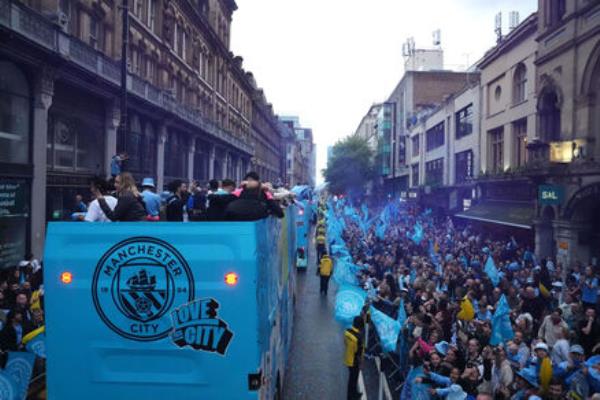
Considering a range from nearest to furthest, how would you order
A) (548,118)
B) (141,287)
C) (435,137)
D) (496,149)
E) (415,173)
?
(141,287) → (548,118) → (496,149) → (435,137) → (415,173)

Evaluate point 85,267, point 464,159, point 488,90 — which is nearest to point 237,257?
point 85,267

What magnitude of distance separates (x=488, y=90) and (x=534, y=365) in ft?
94.8

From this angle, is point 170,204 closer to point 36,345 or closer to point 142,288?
point 142,288

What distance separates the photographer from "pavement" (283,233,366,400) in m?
9.88

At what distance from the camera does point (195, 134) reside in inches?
1463

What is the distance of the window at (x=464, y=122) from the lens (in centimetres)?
3737

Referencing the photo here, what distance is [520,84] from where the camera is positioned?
1131 inches

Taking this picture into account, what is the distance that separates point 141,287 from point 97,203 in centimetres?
163

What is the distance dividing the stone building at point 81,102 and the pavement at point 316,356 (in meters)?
6.90

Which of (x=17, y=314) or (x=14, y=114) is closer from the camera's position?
(x=17, y=314)

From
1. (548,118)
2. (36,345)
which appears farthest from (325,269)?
(548,118)

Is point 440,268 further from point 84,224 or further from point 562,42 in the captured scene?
point 84,224

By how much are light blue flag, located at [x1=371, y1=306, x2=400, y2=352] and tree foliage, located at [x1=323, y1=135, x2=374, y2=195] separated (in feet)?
221

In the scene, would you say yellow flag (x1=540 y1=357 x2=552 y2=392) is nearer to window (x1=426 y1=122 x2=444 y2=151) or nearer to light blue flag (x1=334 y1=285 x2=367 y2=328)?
light blue flag (x1=334 y1=285 x2=367 y2=328)
